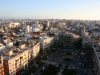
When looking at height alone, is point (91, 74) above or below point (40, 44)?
below

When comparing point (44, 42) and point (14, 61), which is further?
point (44, 42)

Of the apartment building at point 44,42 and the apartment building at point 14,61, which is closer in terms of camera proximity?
the apartment building at point 14,61

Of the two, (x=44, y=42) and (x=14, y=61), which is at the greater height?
(x=44, y=42)

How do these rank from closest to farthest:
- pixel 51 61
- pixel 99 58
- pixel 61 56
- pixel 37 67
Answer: pixel 99 58, pixel 37 67, pixel 51 61, pixel 61 56

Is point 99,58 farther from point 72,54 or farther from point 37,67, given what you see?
point 72,54

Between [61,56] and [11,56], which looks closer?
[11,56]

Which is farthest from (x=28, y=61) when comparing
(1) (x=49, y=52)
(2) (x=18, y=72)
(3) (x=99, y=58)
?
(3) (x=99, y=58)

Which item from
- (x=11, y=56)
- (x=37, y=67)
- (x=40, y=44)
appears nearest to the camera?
(x=11, y=56)

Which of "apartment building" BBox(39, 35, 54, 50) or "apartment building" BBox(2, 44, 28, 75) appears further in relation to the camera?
"apartment building" BBox(39, 35, 54, 50)
